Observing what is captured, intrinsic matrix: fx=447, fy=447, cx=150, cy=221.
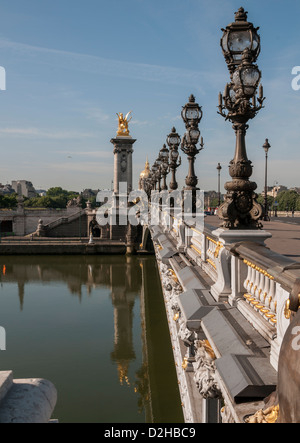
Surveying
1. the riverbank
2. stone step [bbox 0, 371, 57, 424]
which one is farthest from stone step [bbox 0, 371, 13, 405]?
the riverbank

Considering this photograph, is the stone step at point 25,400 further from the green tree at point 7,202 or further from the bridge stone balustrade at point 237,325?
the green tree at point 7,202

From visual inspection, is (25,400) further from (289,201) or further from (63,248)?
(289,201)

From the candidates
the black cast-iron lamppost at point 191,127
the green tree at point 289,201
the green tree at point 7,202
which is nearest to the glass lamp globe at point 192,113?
the black cast-iron lamppost at point 191,127

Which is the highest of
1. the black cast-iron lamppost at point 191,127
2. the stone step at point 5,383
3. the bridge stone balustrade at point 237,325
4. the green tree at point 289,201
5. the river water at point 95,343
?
the black cast-iron lamppost at point 191,127

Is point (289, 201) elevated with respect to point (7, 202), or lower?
elevated

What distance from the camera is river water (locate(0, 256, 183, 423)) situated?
14.9 m

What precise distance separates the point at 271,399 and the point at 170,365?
15.6 meters

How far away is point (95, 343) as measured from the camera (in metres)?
21.6

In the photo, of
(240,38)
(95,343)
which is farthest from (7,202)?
(240,38)

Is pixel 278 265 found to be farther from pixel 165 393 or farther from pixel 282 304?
pixel 165 393

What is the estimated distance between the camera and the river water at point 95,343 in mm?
14891

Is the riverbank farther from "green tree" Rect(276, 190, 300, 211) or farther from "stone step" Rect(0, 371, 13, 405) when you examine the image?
"green tree" Rect(276, 190, 300, 211)

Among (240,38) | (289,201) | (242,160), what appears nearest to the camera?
(242,160)
